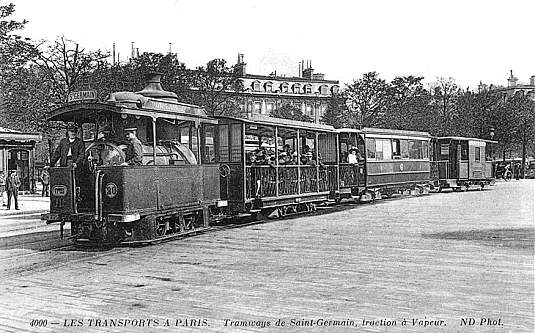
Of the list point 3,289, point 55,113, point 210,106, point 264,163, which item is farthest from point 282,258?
point 210,106

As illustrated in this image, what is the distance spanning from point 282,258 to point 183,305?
3308 millimetres

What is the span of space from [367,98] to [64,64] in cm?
3178

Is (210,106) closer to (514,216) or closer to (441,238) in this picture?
(514,216)

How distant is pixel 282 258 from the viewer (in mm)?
9633

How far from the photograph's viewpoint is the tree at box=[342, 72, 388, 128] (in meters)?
53.8

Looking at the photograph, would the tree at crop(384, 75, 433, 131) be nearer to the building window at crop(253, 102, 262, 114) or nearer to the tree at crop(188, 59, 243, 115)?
the tree at crop(188, 59, 243, 115)

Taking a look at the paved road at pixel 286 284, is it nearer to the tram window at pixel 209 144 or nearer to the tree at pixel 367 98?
the tram window at pixel 209 144

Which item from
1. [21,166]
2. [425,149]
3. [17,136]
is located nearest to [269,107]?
[21,166]

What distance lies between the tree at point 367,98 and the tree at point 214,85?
15.9 meters

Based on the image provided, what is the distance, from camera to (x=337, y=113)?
58.0 m

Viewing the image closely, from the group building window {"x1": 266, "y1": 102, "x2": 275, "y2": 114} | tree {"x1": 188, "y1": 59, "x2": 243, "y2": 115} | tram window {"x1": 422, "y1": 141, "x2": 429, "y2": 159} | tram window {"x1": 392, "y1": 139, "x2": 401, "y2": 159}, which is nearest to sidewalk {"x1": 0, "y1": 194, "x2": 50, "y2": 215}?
tram window {"x1": 392, "y1": 139, "x2": 401, "y2": 159}

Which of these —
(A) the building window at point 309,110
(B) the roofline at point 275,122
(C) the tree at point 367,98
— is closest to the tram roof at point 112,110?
(B) the roofline at point 275,122

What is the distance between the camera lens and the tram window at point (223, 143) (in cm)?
1515

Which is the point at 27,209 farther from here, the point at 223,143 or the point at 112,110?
the point at 112,110
